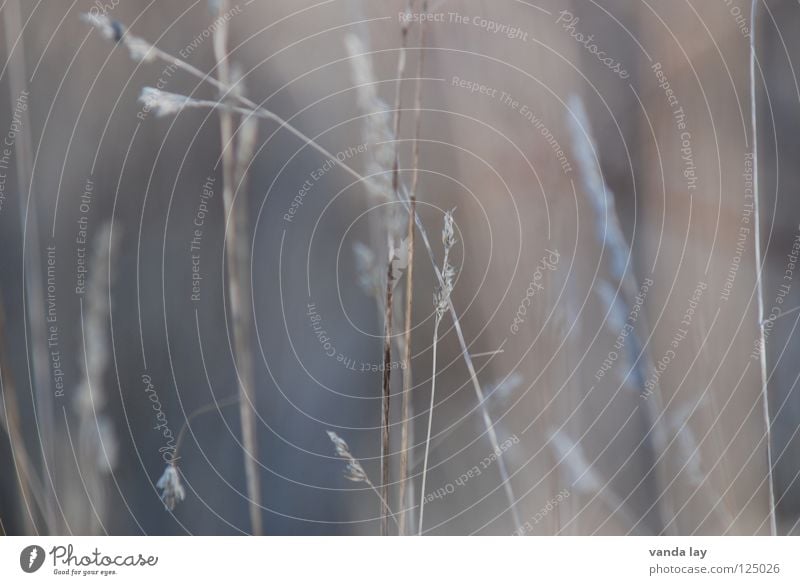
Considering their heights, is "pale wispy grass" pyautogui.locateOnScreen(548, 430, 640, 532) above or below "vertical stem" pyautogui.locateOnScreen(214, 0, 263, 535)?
below

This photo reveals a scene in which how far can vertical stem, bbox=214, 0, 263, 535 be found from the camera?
670 mm

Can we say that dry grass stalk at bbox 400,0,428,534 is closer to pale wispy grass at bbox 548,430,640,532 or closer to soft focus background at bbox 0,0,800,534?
soft focus background at bbox 0,0,800,534

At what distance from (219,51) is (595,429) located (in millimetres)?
556

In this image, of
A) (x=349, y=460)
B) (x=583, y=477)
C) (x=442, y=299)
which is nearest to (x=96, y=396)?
(x=349, y=460)

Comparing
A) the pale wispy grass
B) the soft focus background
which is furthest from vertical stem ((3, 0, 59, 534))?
the pale wispy grass
